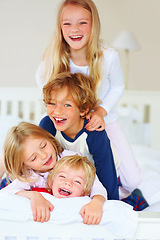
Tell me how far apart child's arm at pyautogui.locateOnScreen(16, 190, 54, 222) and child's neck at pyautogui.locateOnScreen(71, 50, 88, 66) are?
60 cm

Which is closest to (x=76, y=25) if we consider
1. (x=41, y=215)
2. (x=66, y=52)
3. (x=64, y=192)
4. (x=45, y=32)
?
(x=66, y=52)

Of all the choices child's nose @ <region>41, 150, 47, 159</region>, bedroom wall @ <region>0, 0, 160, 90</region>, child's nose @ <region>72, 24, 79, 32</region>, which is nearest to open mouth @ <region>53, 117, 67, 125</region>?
child's nose @ <region>41, 150, 47, 159</region>

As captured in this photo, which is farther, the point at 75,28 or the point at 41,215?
the point at 75,28

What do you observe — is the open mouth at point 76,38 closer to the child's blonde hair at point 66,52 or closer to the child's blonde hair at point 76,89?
the child's blonde hair at point 66,52

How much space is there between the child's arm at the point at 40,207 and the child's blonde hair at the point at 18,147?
0.20m

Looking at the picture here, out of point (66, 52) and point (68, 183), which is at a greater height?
point (66, 52)

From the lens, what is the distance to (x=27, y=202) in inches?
32.6

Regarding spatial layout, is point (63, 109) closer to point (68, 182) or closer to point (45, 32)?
point (68, 182)

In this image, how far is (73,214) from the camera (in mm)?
790

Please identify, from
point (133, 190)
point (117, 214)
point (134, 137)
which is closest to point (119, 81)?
point (133, 190)

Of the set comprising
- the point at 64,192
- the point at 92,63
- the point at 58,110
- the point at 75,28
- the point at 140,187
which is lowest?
the point at 140,187

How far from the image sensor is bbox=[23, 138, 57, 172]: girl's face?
41.4 inches

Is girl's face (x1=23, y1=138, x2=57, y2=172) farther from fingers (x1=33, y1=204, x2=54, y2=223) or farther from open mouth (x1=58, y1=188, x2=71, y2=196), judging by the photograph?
fingers (x1=33, y1=204, x2=54, y2=223)

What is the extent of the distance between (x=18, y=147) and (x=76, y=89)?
10.7 inches
